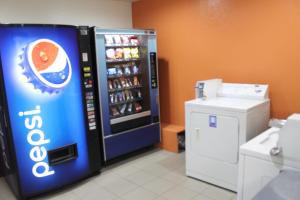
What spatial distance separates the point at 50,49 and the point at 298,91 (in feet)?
8.98

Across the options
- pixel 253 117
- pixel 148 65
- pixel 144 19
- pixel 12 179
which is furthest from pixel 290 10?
pixel 12 179

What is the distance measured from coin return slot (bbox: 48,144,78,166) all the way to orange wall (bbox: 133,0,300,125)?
71.8 inches

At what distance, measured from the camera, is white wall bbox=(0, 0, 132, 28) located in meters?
3.15

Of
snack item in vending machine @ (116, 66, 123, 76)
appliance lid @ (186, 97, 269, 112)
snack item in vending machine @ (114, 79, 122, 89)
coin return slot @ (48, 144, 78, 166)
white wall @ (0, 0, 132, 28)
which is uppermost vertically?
white wall @ (0, 0, 132, 28)

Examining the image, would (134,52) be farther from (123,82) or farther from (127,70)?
(123,82)

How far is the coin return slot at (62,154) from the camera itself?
2.77 meters

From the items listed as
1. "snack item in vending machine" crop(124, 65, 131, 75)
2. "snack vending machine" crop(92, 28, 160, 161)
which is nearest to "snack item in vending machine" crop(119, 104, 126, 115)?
"snack vending machine" crop(92, 28, 160, 161)

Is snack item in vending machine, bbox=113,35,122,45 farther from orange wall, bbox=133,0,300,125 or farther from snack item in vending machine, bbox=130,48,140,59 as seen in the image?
orange wall, bbox=133,0,300,125

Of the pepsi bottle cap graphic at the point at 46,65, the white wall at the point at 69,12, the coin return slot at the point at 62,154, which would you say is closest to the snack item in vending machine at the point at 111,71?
the pepsi bottle cap graphic at the point at 46,65

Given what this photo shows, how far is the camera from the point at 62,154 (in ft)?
9.47

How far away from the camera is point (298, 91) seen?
2.77 m

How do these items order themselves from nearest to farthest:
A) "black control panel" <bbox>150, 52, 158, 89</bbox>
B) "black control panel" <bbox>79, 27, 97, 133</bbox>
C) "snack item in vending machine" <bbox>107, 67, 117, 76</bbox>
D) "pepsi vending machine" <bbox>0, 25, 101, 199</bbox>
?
"pepsi vending machine" <bbox>0, 25, 101, 199</bbox> < "black control panel" <bbox>79, 27, 97, 133</bbox> < "snack item in vending machine" <bbox>107, 67, 117, 76</bbox> < "black control panel" <bbox>150, 52, 158, 89</bbox>

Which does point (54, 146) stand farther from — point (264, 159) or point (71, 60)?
point (264, 159)

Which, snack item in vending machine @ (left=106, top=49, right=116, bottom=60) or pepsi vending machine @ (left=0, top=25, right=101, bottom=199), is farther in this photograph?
snack item in vending machine @ (left=106, top=49, right=116, bottom=60)
